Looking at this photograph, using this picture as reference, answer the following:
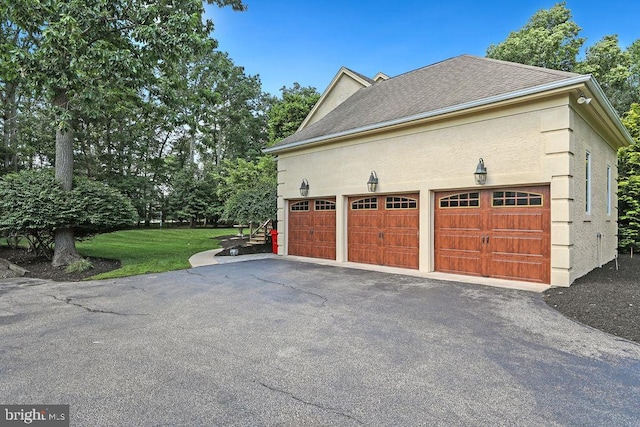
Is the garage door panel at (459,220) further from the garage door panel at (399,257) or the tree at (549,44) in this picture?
the tree at (549,44)

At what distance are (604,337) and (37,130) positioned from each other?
107ft

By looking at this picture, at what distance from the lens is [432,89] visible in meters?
10.6

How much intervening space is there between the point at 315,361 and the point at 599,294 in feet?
19.2

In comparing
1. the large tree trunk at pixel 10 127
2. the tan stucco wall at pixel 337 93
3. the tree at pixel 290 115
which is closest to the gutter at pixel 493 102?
the tan stucco wall at pixel 337 93

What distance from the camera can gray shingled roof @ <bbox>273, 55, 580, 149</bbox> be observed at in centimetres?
811

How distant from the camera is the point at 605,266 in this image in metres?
9.66

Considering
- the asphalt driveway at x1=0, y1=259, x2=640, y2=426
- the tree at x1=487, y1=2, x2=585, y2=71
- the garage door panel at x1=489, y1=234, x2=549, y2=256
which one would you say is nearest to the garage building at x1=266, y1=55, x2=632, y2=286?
the garage door panel at x1=489, y1=234, x2=549, y2=256

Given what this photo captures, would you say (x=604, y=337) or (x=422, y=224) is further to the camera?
(x=422, y=224)

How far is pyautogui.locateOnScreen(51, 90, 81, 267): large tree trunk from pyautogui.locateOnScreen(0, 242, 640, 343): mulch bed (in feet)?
1.37

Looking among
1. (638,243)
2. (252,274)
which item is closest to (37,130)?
(252,274)

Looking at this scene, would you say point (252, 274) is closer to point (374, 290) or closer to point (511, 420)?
point (374, 290)

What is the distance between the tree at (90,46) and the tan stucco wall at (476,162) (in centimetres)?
561

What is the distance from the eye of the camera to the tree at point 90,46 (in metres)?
8.02

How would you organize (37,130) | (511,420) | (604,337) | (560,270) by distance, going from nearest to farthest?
(511,420)
(604,337)
(560,270)
(37,130)
